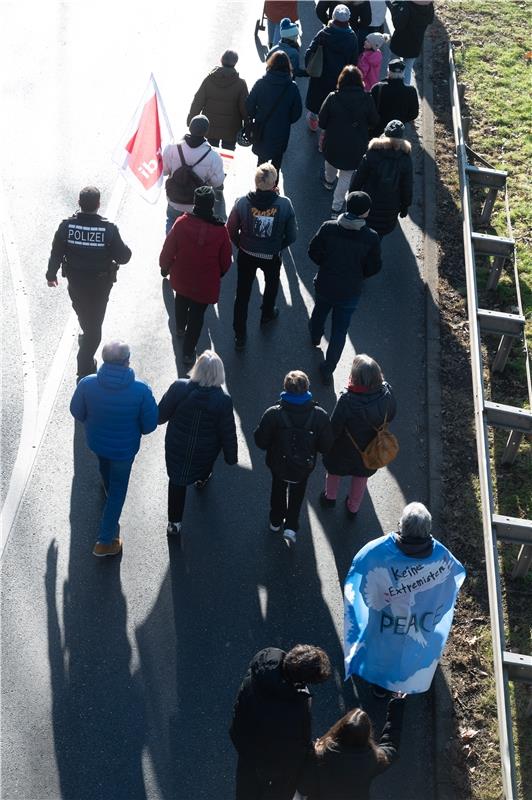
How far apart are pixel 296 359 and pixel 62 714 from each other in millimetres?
4438

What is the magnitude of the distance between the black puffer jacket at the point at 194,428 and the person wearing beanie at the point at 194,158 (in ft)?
10.5

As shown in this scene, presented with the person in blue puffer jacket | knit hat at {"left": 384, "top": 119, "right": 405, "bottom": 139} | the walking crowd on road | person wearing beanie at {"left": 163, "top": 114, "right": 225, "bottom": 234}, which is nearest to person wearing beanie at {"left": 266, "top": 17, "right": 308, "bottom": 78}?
the walking crowd on road

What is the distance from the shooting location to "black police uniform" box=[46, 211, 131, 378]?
28.3 feet

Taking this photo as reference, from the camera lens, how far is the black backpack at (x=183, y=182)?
395 inches

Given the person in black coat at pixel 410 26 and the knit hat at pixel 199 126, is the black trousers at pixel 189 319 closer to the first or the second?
the knit hat at pixel 199 126

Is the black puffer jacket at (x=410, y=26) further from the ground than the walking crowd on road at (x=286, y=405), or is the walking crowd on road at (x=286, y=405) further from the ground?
the black puffer jacket at (x=410, y=26)

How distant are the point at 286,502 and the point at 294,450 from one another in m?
0.93

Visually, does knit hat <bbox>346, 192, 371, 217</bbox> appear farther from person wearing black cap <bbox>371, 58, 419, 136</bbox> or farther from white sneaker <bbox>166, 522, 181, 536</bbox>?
white sneaker <bbox>166, 522, 181, 536</bbox>

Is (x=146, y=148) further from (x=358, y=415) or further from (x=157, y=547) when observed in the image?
(x=157, y=547)

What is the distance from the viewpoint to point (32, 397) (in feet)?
30.7

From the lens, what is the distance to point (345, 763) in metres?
5.64

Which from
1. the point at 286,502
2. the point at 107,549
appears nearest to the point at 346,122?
the point at 286,502

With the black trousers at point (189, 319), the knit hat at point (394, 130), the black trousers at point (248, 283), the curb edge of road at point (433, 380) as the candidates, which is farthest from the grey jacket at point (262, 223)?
the curb edge of road at point (433, 380)

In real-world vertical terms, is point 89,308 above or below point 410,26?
below
